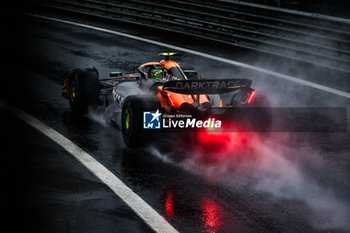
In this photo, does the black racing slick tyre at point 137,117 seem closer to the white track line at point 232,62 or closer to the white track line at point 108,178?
the white track line at point 108,178

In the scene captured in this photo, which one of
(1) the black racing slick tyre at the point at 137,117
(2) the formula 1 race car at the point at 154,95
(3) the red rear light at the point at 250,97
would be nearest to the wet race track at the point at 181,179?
(1) the black racing slick tyre at the point at 137,117

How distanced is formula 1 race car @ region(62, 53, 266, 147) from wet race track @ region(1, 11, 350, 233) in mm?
365

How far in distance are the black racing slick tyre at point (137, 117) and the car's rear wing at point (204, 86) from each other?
1.08 feet

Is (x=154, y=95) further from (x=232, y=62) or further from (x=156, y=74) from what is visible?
(x=232, y=62)

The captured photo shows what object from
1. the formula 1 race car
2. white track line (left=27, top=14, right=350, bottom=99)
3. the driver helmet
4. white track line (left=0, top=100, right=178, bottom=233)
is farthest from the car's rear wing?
white track line (left=27, top=14, right=350, bottom=99)

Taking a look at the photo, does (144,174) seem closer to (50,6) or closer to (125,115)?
(125,115)

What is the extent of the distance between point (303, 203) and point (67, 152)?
3.73 meters

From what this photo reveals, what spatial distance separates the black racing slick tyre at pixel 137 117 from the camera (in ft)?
30.8

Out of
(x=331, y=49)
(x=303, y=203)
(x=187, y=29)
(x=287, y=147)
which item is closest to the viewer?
(x=303, y=203)

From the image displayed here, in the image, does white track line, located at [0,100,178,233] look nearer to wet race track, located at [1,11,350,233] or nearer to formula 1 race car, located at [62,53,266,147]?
wet race track, located at [1,11,350,233]

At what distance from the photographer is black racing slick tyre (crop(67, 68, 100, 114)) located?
11.1 meters

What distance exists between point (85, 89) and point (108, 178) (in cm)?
289

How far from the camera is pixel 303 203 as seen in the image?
7.94 meters

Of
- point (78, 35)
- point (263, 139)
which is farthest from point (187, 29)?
point (263, 139)
